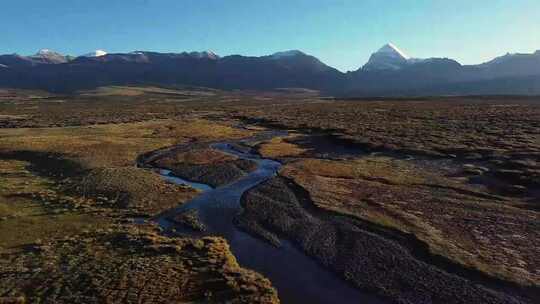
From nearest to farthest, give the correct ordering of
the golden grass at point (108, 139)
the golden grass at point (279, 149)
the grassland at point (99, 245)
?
the grassland at point (99, 245)
the golden grass at point (108, 139)
the golden grass at point (279, 149)

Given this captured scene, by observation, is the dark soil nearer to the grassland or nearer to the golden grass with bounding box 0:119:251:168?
the grassland

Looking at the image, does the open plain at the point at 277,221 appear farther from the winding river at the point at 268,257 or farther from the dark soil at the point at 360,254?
the winding river at the point at 268,257

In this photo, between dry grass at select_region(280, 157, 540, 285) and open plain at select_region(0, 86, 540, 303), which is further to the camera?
dry grass at select_region(280, 157, 540, 285)

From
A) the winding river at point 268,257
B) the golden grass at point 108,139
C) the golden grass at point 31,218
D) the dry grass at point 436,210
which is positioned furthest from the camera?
the golden grass at point 108,139

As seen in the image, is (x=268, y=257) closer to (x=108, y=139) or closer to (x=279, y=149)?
(x=279, y=149)

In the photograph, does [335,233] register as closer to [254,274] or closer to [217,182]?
[254,274]

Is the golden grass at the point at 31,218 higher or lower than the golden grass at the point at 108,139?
higher

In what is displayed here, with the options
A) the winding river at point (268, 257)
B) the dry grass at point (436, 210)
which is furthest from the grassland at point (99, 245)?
the dry grass at point (436, 210)

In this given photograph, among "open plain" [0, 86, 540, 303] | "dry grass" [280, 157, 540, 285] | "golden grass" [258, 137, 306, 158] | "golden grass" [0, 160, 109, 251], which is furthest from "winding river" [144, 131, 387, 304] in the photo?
"golden grass" [258, 137, 306, 158]

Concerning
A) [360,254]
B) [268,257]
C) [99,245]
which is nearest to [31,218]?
[99,245]
